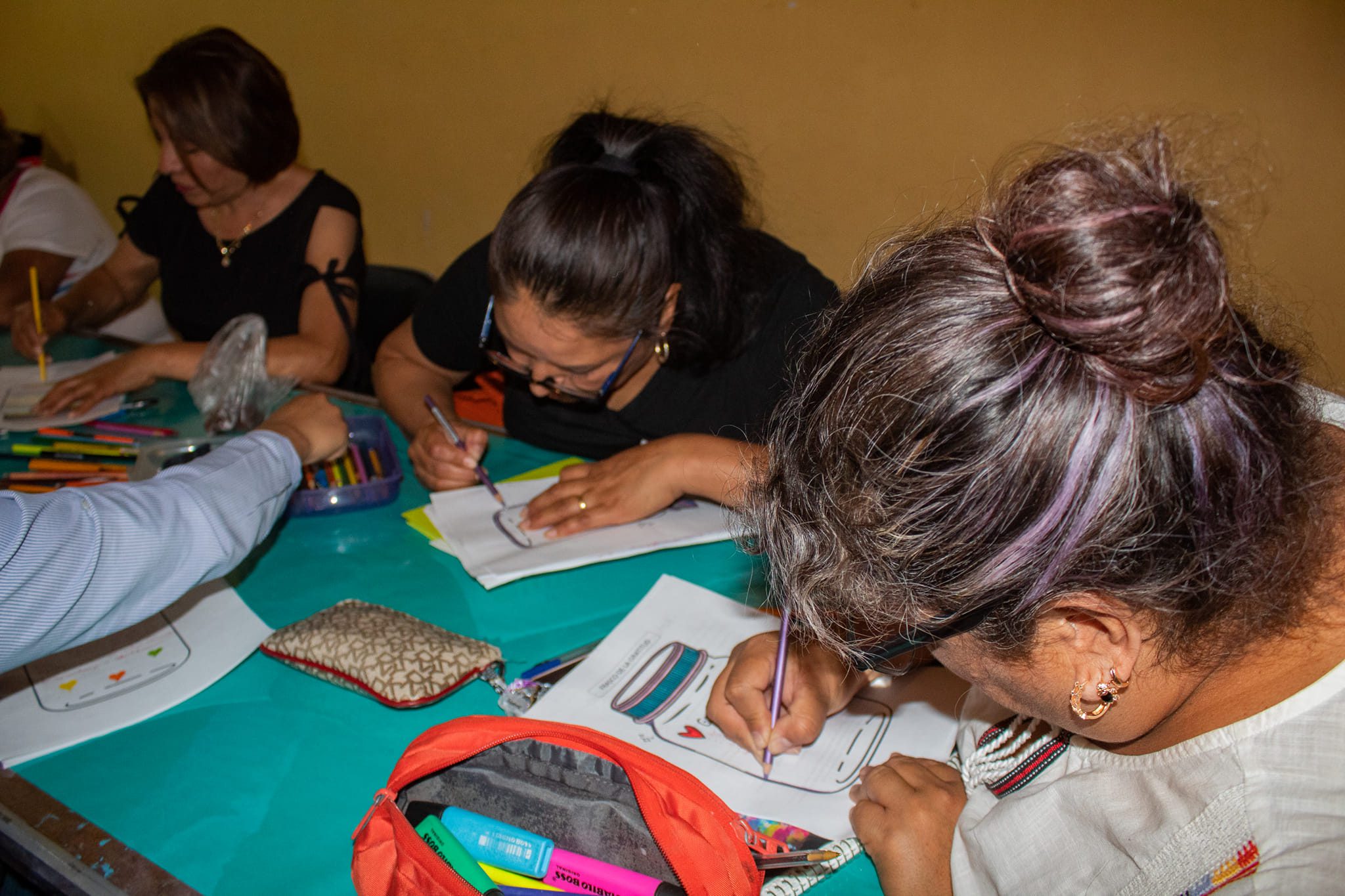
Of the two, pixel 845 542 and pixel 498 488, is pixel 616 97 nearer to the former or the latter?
pixel 498 488

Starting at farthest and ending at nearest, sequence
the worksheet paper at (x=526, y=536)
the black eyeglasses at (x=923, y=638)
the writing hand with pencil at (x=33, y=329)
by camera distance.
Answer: the writing hand with pencil at (x=33, y=329)
the worksheet paper at (x=526, y=536)
the black eyeglasses at (x=923, y=638)

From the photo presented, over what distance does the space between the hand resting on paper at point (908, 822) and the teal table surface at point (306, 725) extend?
0.04 metres

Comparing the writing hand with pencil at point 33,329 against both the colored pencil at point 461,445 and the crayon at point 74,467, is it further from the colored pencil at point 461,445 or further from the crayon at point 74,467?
the colored pencil at point 461,445

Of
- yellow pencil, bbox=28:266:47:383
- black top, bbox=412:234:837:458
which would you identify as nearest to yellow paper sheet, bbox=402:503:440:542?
black top, bbox=412:234:837:458

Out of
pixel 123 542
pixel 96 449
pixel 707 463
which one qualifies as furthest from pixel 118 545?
pixel 707 463

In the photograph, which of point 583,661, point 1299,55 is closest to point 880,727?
point 583,661

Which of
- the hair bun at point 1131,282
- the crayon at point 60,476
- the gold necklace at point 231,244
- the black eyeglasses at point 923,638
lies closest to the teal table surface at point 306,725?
the black eyeglasses at point 923,638

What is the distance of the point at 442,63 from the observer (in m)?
3.03

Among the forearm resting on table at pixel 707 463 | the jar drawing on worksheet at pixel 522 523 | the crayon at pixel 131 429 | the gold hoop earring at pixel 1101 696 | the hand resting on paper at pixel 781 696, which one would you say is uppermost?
the gold hoop earring at pixel 1101 696

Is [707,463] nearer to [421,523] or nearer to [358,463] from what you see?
[421,523]

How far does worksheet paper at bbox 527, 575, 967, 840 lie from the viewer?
3.10ft

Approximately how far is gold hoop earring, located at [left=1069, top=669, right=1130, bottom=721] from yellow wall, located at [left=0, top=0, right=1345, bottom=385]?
0.36 metres

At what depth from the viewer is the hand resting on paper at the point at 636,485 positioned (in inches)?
56.1

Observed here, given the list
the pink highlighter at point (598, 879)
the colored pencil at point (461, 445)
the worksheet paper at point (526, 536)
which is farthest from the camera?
the colored pencil at point (461, 445)
